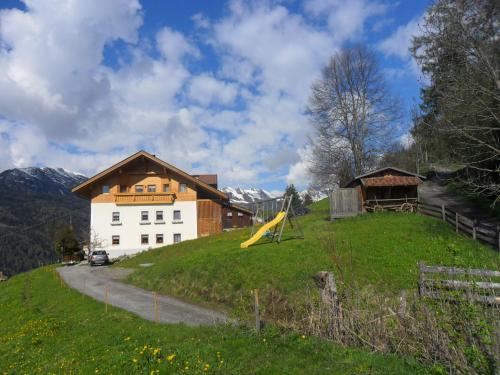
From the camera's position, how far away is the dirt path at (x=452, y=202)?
2680 cm

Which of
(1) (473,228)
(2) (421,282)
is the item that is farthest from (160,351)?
(1) (473,228)

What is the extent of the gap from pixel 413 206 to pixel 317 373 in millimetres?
27520

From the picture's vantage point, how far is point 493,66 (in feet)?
51.8

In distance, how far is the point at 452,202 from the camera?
35.1m

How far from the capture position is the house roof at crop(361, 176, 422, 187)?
102 ft

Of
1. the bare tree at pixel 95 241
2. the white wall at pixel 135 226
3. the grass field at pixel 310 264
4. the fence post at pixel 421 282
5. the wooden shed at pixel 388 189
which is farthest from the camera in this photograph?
the white wall at pixel 135 226

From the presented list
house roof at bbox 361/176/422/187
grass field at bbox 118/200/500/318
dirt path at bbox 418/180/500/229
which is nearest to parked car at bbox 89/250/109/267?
grass field at bbox 118/200/500/318

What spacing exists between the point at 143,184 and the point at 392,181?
2607 cm

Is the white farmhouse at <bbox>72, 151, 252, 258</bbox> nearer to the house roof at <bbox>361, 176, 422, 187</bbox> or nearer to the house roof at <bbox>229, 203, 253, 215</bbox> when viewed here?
the house roof at <bbox>229, 203, 253, 215</bbox>

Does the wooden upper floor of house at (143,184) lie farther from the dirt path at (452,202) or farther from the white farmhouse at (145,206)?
the dirt path at (452,202)

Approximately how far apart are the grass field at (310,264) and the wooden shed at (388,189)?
272 inches

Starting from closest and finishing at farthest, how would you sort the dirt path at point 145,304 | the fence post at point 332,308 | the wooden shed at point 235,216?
the fence post at point 332,308 < the dirt path at point 145,304 < the wooden shed at point 235,216

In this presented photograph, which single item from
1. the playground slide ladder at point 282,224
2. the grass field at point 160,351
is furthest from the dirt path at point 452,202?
the grass field at point 160,351

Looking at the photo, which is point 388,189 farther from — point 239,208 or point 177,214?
point 177,214
